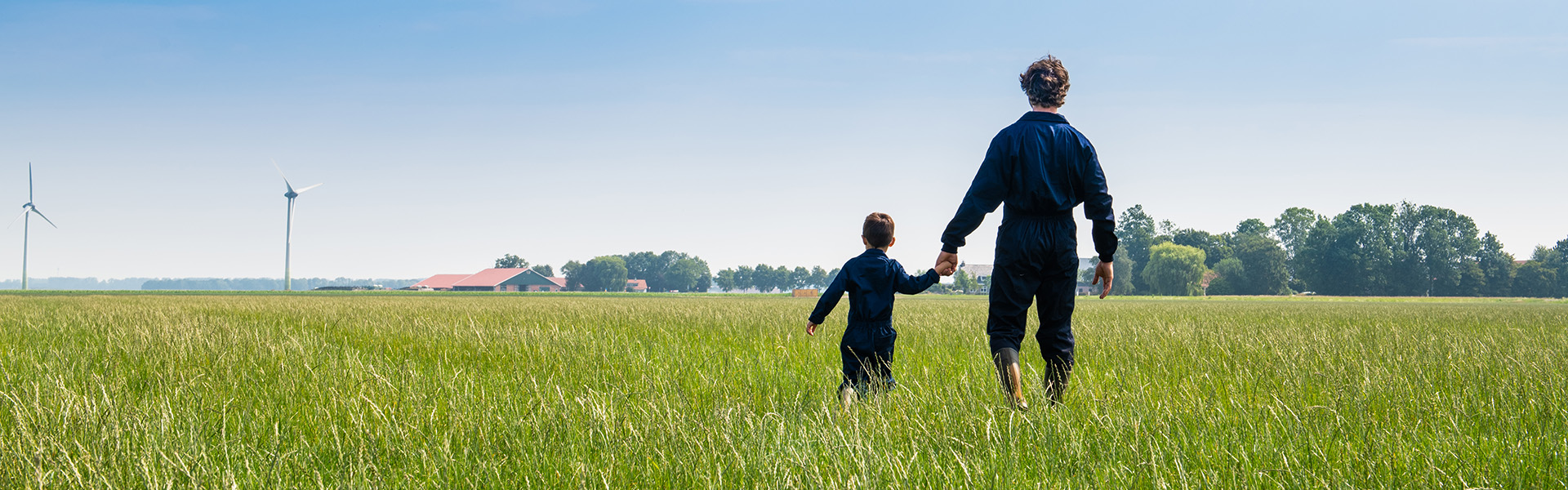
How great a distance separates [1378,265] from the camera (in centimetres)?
9106

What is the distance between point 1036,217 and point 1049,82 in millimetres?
774

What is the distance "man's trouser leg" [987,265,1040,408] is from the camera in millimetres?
3994

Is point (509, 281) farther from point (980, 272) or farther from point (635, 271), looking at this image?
point (980, 272)

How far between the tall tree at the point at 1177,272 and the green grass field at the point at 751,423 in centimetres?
9949

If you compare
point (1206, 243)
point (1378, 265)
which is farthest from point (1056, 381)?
point (1206, 243)

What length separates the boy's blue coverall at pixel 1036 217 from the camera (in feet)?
13.1

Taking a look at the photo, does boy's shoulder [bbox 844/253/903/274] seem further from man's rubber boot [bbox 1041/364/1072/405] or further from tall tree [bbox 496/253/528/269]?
tall tree [bbox 496/253/528/269]

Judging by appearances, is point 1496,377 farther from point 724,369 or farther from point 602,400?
point 602,400

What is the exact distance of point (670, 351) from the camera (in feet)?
22.4

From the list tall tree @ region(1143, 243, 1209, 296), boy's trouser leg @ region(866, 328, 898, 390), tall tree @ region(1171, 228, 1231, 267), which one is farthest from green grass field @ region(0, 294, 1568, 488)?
tall tree @ region(1171, 228, 1231, 267)

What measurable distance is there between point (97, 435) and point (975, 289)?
139 metres

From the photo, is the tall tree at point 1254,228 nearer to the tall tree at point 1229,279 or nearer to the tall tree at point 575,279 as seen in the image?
the tall tree at point 1229,279

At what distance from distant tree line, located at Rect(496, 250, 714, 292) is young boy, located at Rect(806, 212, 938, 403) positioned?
163 metres

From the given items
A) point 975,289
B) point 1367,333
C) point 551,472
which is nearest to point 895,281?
point 551,472
